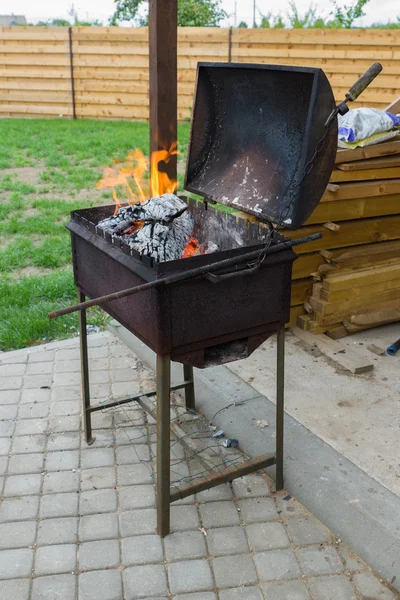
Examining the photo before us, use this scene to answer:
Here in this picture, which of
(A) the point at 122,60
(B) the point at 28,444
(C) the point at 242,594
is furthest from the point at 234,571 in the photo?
(A) the point at 122,60

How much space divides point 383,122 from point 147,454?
8.37 feet

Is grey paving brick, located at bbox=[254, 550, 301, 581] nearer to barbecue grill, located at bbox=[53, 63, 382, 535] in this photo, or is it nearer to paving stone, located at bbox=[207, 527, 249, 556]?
paving stone, located at bbox=[207, 527, 249, 556]

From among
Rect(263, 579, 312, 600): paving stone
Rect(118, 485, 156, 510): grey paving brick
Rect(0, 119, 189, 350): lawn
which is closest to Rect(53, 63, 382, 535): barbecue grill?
Rect(118, 485, 156, 510): grey paving brick

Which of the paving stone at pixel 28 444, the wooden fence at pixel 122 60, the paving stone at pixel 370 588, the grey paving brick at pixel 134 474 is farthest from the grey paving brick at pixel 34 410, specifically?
the wooden fence at pixel 122 60

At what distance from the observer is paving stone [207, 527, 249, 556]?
2.52 m

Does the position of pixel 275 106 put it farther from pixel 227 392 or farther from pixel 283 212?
pixel 227 392

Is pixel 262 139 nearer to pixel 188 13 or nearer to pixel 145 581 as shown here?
pixel 145 581

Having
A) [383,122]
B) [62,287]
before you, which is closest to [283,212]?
[383,122]

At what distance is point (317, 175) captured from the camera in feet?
7.87

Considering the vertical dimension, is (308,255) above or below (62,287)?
above

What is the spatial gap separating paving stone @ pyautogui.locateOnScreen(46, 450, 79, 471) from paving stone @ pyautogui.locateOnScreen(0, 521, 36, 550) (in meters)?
0.38

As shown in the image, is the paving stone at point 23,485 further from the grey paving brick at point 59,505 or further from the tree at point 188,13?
the tree at point 188,13

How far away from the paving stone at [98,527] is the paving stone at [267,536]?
566 millimetres

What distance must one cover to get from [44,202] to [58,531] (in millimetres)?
5335
